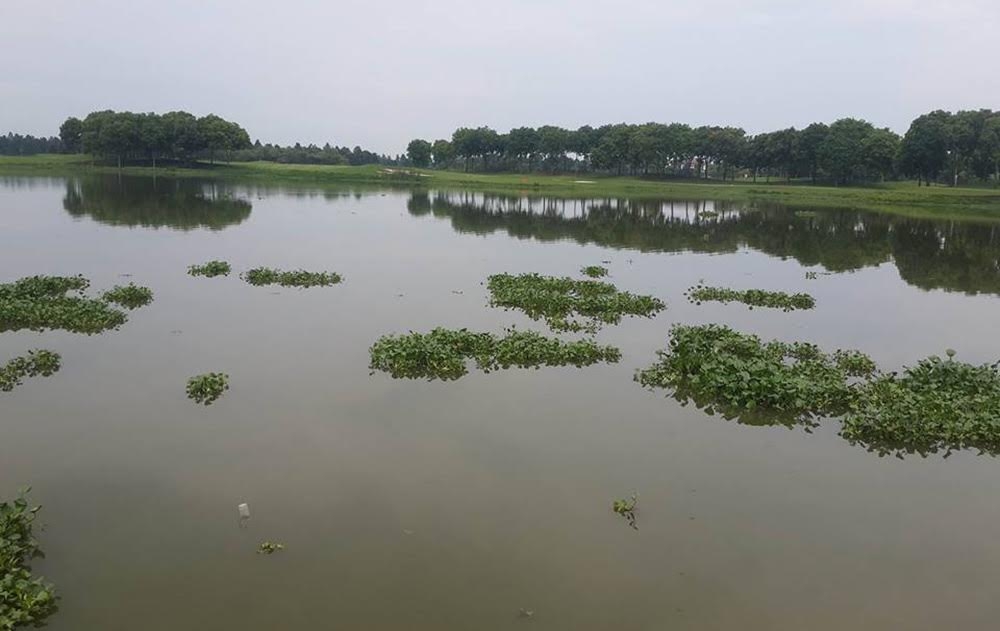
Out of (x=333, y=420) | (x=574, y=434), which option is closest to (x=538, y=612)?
(x=574, y=434)

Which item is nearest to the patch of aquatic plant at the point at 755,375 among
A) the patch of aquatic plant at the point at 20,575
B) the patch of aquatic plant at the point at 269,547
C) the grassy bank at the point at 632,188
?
the patch of aquatic plant at the point at 269,547

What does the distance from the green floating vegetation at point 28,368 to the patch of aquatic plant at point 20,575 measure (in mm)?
6688

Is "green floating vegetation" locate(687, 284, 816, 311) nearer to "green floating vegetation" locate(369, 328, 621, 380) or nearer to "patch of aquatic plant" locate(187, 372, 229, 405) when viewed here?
"green floating vegetation" locate(369, 328, 621, 380)

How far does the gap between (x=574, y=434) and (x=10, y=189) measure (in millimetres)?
77847

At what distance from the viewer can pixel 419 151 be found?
174875 mm

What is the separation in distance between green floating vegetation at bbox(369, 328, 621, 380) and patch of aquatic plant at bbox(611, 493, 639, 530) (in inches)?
262

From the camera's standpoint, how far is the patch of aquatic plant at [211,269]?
27.7 meters

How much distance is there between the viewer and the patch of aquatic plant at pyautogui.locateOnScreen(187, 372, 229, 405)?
1419 cm

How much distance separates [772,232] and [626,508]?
4772 centimetres

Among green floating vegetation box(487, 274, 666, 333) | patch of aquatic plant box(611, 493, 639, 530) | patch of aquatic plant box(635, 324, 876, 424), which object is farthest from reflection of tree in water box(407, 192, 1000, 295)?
patch of aquatic plant box(611, 493, 639, 530)

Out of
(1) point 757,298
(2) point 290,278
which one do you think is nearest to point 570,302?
(1) point 757,298

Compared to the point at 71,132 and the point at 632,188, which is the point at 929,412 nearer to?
the point at 632,188

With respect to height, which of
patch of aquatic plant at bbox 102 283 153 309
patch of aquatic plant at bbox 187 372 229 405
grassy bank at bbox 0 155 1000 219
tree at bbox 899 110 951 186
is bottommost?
patch of aquatic plant at bbox 187 372 229 405

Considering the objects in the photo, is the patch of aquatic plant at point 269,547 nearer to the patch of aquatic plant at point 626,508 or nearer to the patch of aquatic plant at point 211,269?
the patch of aquatic plant at point 626,508
